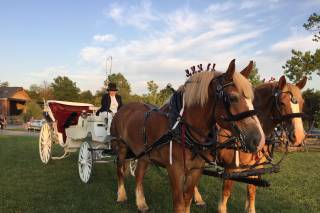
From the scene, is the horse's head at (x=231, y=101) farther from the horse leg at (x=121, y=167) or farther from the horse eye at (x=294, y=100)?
the horse leg at (x=121, y=167)

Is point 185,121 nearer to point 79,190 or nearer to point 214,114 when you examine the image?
point 214,114

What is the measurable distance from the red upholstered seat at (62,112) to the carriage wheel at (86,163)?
1.88m

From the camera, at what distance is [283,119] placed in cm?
500

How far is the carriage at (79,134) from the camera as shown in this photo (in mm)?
8172

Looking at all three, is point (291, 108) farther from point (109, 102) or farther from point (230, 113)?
point (109, 102)

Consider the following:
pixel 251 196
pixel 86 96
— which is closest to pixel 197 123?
pixel 251 196

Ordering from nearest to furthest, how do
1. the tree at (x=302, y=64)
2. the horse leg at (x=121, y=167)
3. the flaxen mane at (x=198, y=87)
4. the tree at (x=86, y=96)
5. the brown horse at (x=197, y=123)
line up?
the brown horse at (x=197, y=123) → the flaxen mane at (x=198, y=87) → the horse leg at (x=121, y=167) → the tree at (x=302, y=64) → the tree at (x=86, y=96)

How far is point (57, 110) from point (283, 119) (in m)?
6.76

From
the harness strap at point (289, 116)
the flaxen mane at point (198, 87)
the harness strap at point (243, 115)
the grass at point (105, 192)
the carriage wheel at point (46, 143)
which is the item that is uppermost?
the flaxen mane at point (198, 87)

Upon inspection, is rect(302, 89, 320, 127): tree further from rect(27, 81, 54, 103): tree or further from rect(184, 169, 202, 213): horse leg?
rect(27, 81, 54, 103): tree

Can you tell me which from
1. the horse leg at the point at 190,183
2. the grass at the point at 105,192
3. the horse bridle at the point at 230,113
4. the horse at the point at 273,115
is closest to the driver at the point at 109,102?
the grass at the point at 105,192

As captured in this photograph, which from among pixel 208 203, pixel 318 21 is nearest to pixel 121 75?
pixel 318 21

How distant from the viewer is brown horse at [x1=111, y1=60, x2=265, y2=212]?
11.5 ft

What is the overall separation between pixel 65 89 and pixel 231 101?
71.0 m
